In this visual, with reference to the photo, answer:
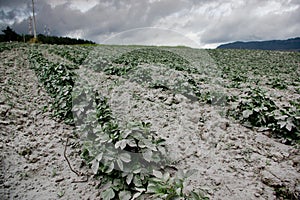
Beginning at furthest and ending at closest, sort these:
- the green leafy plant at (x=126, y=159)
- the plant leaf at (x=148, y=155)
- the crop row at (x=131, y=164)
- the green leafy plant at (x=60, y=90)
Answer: the green leafy plant at (x=60, y=90) < the plant leaf at (x=148, y=155) < the green leafy plant at (x=126, y=159) < the crop row at (x=131, y=164)

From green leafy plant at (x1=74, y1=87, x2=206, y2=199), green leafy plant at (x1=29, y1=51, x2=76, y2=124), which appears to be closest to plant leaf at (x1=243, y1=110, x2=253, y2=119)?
green leafy plant at (x1=74, y1=87, x2=206, y2=199)

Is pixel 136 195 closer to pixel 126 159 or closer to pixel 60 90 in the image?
pixel 126 159

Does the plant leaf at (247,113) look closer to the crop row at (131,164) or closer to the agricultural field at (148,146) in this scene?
the agricultural field at (148,146)

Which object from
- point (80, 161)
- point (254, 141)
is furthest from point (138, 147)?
point (254, 141)

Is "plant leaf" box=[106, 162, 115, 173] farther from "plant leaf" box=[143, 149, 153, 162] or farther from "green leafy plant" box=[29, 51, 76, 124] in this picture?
"green leafy plant" box=[29, 51, 76, 124]

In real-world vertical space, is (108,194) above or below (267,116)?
below

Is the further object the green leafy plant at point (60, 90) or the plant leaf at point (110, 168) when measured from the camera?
the green leafy plant at point (60, 90)

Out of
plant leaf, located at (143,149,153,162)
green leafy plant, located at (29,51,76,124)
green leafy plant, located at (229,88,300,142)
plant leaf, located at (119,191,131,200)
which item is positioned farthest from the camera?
green leafy plant, located at (29,51,76,124)

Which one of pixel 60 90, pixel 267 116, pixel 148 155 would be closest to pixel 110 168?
pixel 148 155

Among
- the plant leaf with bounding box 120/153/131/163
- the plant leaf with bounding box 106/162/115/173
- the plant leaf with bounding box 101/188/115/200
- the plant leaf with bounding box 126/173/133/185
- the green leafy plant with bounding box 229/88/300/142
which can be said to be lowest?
the plant leaf with bounding box 101/188/115/200

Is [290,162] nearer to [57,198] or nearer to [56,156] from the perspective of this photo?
[57,198]

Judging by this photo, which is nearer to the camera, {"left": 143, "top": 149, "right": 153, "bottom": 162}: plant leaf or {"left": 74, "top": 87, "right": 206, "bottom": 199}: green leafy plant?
{"left": 74, "top": 87, "right": 206, "bottom": 199}: green leafy plant

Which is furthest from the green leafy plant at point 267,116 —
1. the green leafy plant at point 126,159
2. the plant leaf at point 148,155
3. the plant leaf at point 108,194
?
the plant leaf at point 108,194

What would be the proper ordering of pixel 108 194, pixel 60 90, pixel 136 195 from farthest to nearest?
pixel 60 90
pixel 108 194
pixel 136 195
